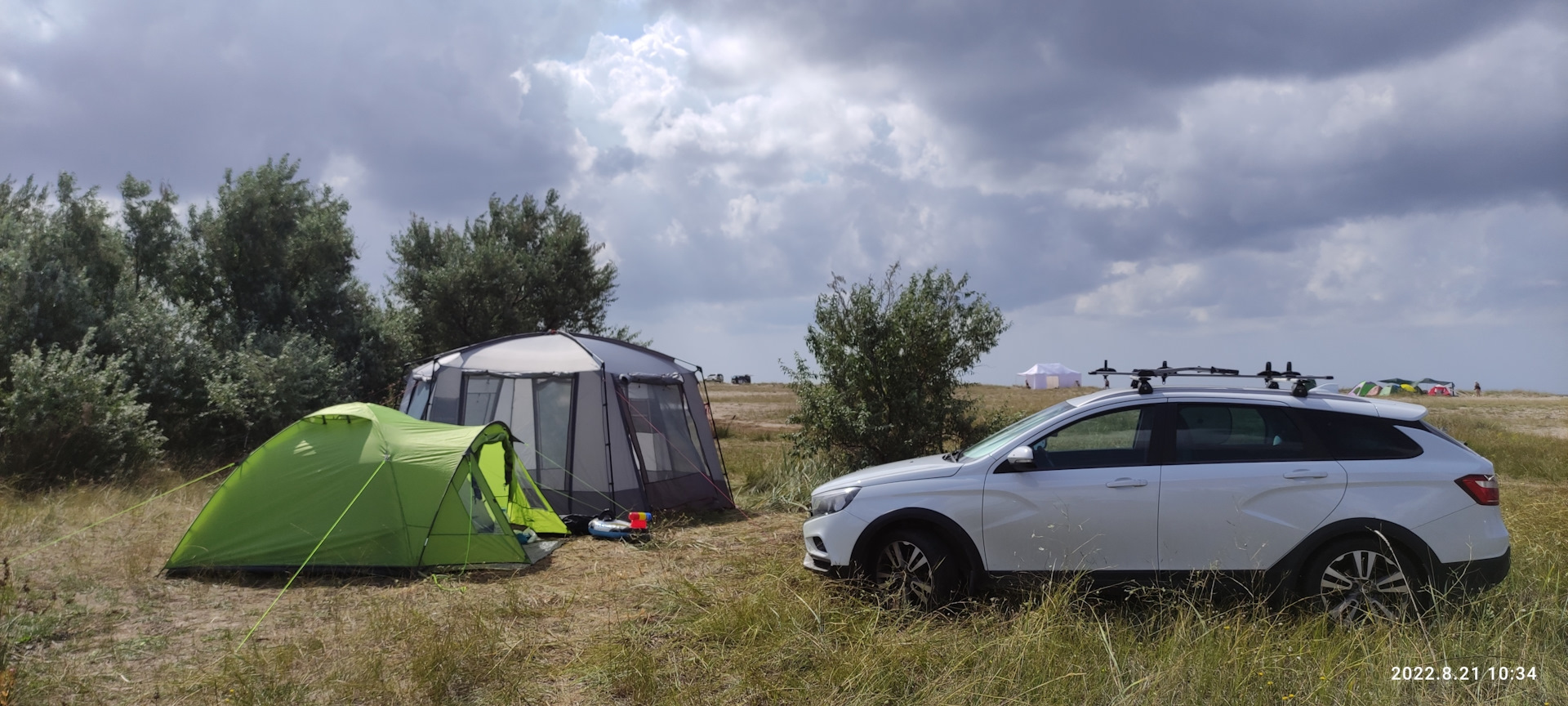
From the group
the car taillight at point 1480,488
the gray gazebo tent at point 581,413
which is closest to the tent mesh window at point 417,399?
the gray gazebo tent at point 581,413

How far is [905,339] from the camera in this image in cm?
1316

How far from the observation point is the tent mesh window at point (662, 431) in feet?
39.5

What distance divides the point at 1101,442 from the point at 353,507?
657 centimetres

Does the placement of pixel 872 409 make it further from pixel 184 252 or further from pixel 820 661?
pixel 184 252

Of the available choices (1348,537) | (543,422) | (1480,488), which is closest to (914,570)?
(1348,537)

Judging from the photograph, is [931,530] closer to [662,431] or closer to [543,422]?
[662,431]

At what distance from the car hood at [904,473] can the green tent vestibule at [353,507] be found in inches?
148

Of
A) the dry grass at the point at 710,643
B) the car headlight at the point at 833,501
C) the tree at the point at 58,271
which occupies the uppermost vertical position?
the tree at the point at 58,271

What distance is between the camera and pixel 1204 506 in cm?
608

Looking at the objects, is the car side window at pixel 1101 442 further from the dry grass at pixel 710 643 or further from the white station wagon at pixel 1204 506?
the dry grass at pixel 710 643

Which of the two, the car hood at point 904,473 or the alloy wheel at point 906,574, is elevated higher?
the car hood at point 904,473

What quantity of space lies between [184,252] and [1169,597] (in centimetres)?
2118

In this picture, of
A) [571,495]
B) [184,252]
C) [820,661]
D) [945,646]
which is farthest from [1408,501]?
[184,252]

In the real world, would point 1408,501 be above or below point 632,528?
above
